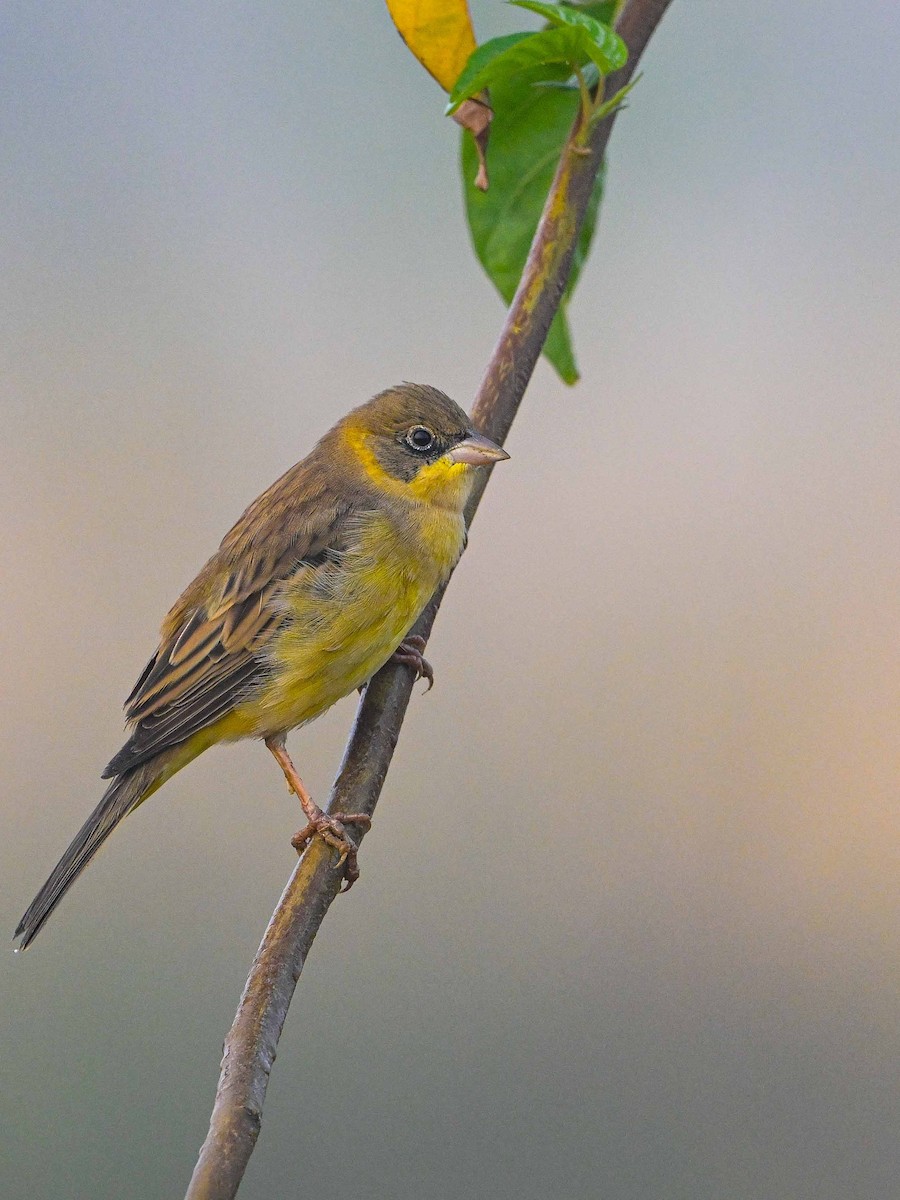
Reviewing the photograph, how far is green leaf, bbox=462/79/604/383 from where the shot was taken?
2.15 metres

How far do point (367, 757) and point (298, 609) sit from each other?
57cm

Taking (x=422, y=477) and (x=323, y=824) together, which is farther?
(x=422, y=477)

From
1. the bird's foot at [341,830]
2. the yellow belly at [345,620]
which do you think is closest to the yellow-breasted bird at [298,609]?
the yellow belly at [345,620]

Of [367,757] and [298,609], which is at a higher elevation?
[298,609]

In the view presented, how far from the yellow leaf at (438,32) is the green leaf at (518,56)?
0.07 metres

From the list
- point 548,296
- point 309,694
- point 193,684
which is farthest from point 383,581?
point 548,296

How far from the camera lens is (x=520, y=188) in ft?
7.30

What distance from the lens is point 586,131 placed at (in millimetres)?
1899

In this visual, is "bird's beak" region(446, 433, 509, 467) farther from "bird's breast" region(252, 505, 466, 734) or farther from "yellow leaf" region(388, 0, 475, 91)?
"yellow leaf" region(388, 0, 475, 91)

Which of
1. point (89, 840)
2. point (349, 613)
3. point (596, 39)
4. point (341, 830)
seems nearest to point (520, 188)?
point (596, 39)

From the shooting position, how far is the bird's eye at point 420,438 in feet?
7.94

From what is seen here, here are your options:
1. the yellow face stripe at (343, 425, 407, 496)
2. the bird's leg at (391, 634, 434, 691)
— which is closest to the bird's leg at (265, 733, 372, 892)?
the bird's leg at (391, 634, 434, 691)

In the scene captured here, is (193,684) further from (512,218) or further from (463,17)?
(463,17)

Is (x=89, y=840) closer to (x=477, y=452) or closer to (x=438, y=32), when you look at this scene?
(x=477, y=452)
